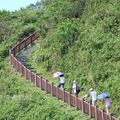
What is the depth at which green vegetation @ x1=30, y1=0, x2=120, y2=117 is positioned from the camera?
97.0 feet

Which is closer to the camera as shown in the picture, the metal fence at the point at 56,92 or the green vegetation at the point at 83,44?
the metal fence at the point at 56,92

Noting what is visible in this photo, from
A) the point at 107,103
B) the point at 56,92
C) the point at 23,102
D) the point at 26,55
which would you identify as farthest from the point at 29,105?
the point at 26,55

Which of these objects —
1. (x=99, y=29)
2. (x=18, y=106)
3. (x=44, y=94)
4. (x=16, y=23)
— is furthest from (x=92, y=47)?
(x=16, y=23)

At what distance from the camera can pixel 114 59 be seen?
3016cm

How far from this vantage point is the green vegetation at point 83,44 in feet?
97.0

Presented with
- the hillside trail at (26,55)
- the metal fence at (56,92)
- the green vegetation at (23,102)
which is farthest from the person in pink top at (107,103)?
the hillside trail at (26,55)

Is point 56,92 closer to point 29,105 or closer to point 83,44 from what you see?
point 29,105

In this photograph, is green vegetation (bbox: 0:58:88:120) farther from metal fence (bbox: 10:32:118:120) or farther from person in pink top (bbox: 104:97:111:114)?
person in pink top (bbox: 104:97:111:114)

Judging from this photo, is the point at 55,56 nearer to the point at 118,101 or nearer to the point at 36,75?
the point at 36,75

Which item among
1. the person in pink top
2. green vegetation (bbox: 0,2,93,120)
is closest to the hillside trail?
green vegetation (bbox: 0,2,93,120)

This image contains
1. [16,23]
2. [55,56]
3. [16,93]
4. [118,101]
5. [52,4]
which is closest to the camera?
[118,101]

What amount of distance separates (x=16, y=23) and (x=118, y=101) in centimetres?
2795

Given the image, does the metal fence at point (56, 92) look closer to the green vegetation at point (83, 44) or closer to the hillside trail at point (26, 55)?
the hillside trail at point (26, 55)

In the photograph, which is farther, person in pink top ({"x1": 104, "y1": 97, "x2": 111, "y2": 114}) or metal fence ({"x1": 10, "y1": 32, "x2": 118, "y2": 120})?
metal fence ({"x1": 10, "y1": 32, "x2": 118, "y2": 120})
